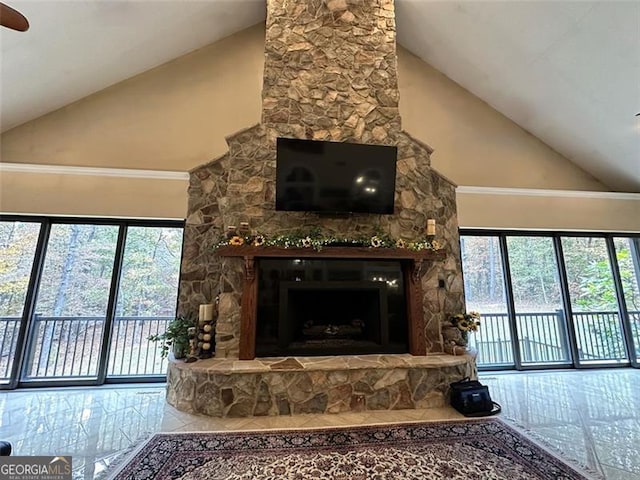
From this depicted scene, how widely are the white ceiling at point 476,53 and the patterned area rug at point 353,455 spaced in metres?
4.46

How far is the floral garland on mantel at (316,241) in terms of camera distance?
3.31 metres

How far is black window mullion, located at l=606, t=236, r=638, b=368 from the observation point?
4.66 metres

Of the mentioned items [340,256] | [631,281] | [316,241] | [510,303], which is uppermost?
[316,241]

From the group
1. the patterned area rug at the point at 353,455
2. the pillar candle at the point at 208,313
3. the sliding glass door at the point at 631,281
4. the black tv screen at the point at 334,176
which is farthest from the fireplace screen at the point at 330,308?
the sliding glass door at the point at 631,281

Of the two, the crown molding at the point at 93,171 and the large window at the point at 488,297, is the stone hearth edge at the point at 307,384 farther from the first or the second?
the crown molding at the point at 93,171

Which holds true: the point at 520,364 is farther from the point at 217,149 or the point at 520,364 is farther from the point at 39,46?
the point at 39,46

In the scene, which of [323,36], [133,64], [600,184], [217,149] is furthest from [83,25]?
[600,184]

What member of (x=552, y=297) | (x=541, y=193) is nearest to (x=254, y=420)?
(x=552, y=297)

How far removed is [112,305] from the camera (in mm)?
3918

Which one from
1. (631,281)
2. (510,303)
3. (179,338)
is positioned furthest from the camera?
(631,281)

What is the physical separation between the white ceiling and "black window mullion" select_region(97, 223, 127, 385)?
2.11 metres

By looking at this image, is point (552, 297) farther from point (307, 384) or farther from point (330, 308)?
point (307, 384)

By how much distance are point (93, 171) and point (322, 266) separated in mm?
3548

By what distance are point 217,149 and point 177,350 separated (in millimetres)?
2935
